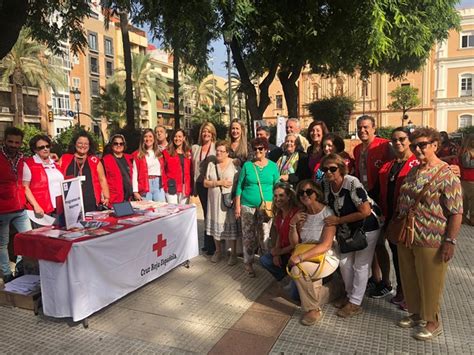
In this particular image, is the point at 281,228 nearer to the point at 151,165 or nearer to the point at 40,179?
the point at 151,165

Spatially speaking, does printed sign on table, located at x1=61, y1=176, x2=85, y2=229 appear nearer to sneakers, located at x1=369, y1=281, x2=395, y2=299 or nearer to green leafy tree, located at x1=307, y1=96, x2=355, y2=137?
sneakers, located at x1=369, y1=281, x2=395, y2=299

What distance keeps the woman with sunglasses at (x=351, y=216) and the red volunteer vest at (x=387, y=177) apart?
0.72 feet

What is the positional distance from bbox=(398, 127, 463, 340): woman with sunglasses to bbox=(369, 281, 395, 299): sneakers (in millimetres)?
763

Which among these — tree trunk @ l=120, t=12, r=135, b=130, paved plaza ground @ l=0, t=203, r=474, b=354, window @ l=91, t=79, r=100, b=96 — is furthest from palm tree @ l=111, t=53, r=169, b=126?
paved plaza ground @ l=0, t=203, r=474, b=354

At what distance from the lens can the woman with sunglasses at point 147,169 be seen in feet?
17.5

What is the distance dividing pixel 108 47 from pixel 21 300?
59425mm

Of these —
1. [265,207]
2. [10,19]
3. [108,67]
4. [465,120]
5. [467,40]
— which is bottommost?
[265,207]

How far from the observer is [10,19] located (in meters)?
5.62

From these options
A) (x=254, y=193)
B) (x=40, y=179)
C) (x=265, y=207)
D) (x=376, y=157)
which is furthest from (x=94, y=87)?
(x=376, y=157)

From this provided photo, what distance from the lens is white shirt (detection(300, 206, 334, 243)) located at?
3.54 m

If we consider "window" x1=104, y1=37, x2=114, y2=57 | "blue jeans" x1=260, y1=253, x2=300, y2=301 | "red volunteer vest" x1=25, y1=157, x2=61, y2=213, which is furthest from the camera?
"window" x1=104, y1=37, x2=114, y2=57

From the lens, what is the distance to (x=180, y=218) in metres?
4.79

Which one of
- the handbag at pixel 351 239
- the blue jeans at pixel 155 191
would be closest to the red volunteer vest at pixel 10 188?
the blue jeans at pixel 155 191

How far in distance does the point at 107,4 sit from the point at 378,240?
7.88 meters
